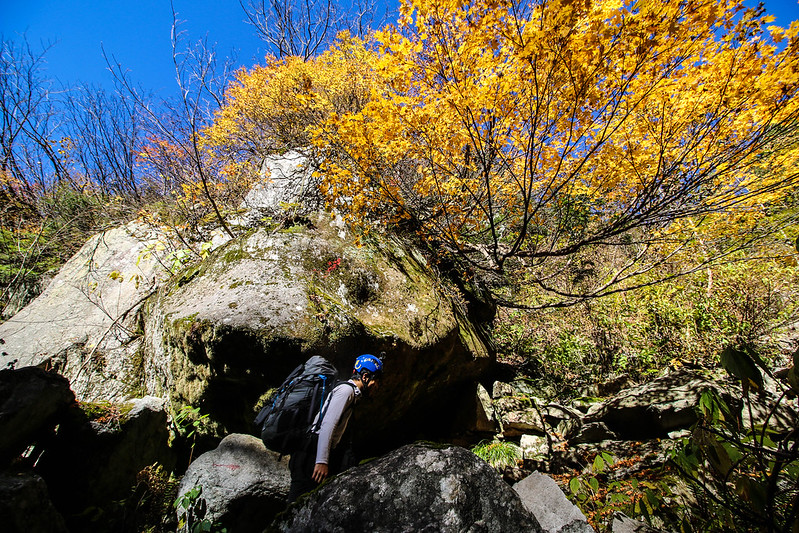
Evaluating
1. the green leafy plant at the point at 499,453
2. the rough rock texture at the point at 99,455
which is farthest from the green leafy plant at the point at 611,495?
the rough rock texture at the point at 99,455

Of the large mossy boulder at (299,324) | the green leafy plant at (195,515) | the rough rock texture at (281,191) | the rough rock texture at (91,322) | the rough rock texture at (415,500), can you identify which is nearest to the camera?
the rough rock texture at (415,500)

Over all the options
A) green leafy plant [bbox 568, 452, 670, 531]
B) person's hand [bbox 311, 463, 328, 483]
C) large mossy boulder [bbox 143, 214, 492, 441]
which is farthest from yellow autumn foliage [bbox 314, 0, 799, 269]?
person's hand [bbox 311, 463, 328, 483]

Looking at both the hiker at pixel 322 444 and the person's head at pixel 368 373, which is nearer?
the hiker at pixel 322 444

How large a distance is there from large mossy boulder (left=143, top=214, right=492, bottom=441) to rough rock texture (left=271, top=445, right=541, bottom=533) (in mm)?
1970

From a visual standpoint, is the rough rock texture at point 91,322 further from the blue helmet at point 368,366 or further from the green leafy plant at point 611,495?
the green leafy plant at point 611,495

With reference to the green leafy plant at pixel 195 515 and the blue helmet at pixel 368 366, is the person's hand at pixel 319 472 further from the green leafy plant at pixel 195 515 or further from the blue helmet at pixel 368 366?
the green leafy plant at pixel 195 515

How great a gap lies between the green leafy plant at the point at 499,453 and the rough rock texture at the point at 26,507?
444cm

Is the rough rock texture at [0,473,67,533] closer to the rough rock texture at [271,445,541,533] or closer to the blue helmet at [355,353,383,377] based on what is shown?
the rough rock texture at [271,445,541,533]

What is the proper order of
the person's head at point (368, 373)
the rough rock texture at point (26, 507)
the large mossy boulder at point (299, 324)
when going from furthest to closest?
the large mossy boulder at point (299, 324) < the person's head at point (368, 373) < the rough rock texture at point (26, 507)

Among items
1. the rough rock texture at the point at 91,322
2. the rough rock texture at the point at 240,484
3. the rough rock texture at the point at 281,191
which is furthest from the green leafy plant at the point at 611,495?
the rough rock texture at the point at 91,322

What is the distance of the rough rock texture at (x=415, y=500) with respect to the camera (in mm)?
1292

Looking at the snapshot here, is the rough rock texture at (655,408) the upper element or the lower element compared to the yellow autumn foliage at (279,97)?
lower

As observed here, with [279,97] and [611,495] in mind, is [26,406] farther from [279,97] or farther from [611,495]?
[279,97]

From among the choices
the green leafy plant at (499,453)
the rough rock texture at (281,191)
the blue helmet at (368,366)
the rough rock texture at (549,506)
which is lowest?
the green leafy plant at (499,453)
